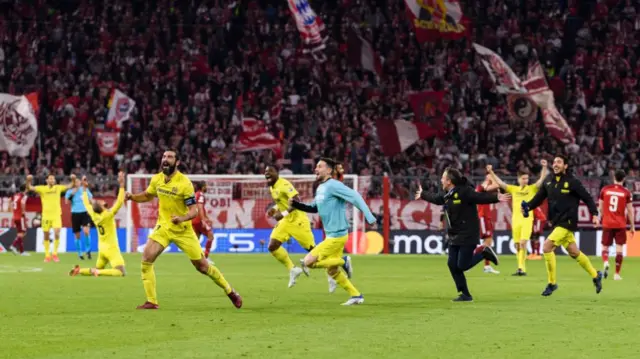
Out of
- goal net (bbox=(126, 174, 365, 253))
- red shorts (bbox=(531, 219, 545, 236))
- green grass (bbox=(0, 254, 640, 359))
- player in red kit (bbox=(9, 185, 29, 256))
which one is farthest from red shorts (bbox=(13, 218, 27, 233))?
red shorts (bbox=(531, 219, 545, 236))

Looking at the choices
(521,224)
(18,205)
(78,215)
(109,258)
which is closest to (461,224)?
(109,258)

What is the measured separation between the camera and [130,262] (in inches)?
1234

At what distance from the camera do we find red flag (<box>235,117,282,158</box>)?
40.9 m

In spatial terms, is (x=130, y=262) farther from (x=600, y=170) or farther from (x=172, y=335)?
(x=172, y=335)

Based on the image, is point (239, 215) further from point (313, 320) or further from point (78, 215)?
point (313, 320)

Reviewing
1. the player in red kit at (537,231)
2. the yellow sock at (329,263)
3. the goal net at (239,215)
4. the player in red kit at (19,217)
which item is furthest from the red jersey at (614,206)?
the player in red kit at (19,217)

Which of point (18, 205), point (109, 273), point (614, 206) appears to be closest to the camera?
point (109, 273)

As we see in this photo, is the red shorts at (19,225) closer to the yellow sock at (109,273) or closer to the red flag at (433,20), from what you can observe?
the yellow sock at (109,273)

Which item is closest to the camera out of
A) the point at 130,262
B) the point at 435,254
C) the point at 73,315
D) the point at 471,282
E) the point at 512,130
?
the point at 73,315

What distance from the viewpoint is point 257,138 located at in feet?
134

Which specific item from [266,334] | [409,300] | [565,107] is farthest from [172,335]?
[565,107]

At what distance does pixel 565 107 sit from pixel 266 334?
105 ft

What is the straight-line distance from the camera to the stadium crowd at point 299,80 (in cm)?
4100

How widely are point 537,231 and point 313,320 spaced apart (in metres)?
22.6
